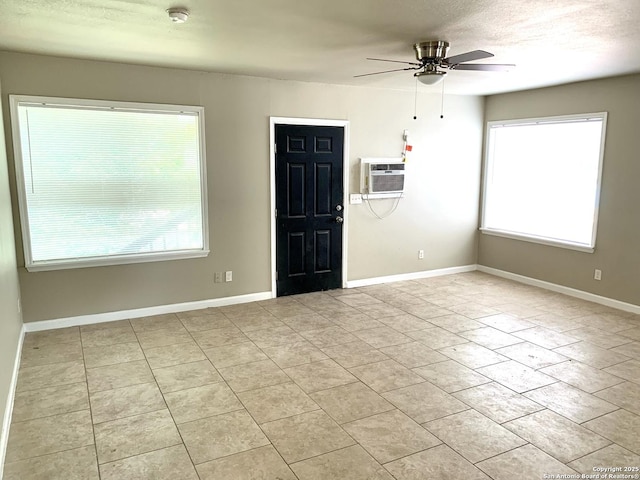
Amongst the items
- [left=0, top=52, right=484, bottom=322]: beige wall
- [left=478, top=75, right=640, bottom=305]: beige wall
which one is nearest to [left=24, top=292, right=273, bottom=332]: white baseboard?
[left=0, top=52, right=484, bottom=322]: beige wall

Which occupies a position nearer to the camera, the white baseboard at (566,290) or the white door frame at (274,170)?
the white baseboard at (566,290)

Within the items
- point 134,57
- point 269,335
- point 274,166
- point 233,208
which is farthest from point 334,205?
point 134,57

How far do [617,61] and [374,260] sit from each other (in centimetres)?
330

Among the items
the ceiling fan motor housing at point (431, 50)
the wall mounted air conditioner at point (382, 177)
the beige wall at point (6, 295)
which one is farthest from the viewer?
the wall mounted air conditioner at point (382, 177)

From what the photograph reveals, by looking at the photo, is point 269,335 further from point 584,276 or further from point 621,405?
point 584,276

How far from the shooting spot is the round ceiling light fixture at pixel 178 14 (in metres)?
2.70

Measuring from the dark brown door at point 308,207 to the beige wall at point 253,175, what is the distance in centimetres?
18

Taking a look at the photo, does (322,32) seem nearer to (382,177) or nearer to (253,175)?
(253,175)

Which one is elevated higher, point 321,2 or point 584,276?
point 321,2

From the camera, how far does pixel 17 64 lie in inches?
156

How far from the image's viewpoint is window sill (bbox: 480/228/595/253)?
210 inches

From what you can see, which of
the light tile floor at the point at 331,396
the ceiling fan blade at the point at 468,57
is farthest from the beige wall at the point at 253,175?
the ceiling fan blade at the point at 468,57

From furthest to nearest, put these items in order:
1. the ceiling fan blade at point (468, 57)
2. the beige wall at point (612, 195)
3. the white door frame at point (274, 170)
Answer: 1. the white door frame at point (274, 170)
2. the beige wall at point (612, 195)
3. the ceiling fan blade at point (468, 57)

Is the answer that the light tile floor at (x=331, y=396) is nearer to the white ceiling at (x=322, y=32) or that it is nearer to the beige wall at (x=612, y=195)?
the beige wall at (x=612, y=195)
